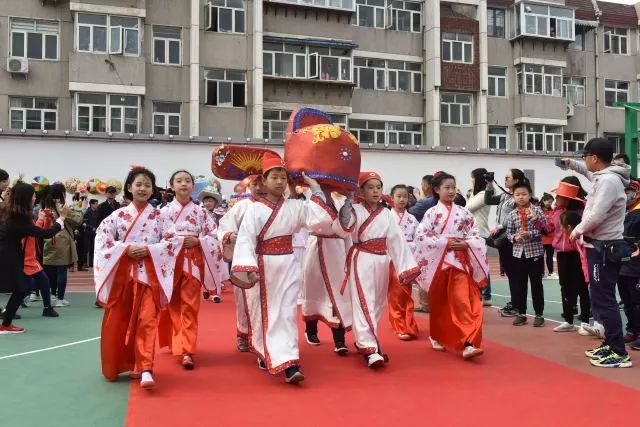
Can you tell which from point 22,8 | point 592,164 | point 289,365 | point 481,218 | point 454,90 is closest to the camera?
point 289,365

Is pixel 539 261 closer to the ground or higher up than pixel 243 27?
closer to the ground

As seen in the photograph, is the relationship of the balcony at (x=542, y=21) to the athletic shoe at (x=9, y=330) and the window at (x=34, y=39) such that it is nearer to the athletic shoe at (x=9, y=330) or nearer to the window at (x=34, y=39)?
the window at (x=34, y=39)

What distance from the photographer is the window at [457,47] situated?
80.3 feet

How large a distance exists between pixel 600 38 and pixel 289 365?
87.4 ft

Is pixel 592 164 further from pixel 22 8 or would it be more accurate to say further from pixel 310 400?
pixel 22 8

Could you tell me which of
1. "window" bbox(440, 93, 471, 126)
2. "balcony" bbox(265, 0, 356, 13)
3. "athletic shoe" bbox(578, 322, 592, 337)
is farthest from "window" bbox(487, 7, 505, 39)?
"athletic shoe" bbox(578, 322, 592, 337)

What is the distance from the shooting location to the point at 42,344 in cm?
593

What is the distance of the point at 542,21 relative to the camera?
2534 cm

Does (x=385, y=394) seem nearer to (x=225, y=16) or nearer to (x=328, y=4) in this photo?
(x=225, y=16)

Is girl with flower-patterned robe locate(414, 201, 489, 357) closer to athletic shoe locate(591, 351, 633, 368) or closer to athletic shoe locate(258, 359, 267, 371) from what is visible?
athletic shoe locate(591, 351, 633, 368)

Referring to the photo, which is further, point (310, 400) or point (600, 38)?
point (600, 38)

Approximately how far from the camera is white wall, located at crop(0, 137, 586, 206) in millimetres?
14953

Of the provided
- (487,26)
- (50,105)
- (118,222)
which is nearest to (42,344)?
(118,222)

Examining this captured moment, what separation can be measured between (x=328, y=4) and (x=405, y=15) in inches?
140
